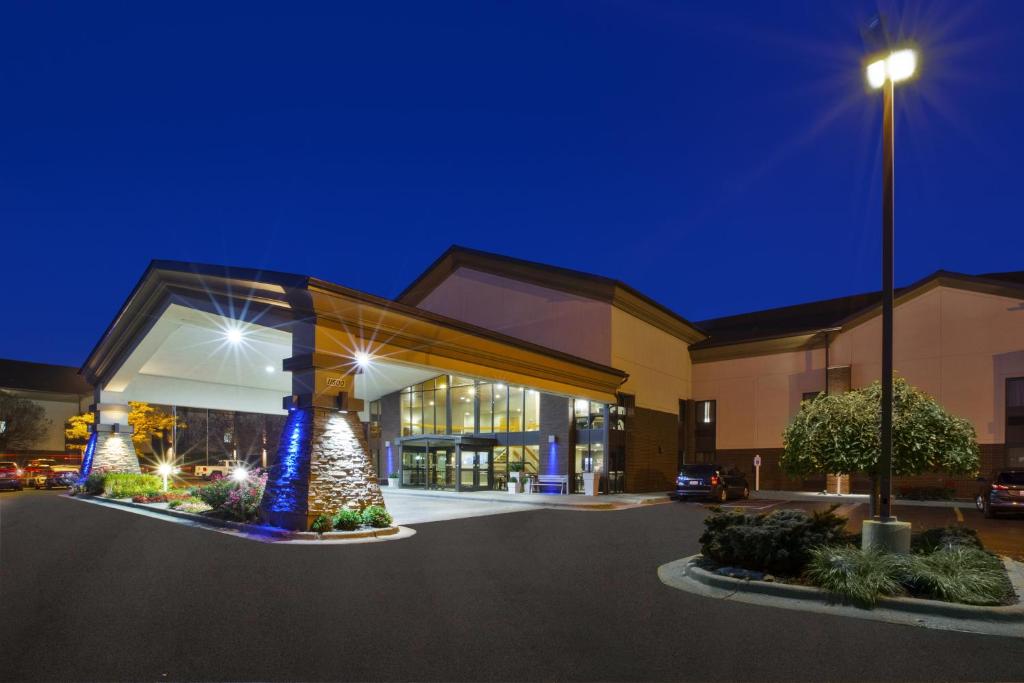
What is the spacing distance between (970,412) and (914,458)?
21702 mm

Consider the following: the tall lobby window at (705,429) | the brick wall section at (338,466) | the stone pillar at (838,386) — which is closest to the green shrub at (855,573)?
the brick wall section at (338,466)

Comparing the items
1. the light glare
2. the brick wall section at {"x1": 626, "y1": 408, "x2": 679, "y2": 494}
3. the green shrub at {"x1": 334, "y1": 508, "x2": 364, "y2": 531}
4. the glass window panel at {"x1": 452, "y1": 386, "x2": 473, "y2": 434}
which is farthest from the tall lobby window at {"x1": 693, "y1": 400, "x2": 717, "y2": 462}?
the light glare

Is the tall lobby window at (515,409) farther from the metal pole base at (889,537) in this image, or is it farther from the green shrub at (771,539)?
the metal pole base at (889,537)

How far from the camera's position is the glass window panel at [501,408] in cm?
3053

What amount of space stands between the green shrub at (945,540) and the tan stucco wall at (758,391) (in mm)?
23694

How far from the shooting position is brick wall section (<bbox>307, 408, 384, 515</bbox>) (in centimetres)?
1407

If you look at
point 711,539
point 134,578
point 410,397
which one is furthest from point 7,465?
point 711,539

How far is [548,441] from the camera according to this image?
28406 millimetres

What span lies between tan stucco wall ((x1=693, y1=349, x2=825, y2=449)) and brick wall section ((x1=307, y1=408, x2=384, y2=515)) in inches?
997

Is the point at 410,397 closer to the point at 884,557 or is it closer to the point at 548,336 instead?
the point at 548,336

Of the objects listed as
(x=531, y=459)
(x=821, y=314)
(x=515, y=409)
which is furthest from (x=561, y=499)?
(x=821, y=314)

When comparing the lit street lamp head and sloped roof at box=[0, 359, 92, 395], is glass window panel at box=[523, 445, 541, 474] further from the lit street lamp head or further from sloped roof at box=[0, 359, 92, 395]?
sloped roof at box=[0, 359, 92, 395]

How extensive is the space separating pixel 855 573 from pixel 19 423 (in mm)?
56303

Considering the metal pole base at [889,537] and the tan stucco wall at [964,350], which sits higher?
the tan stucco wall at [964,350]
